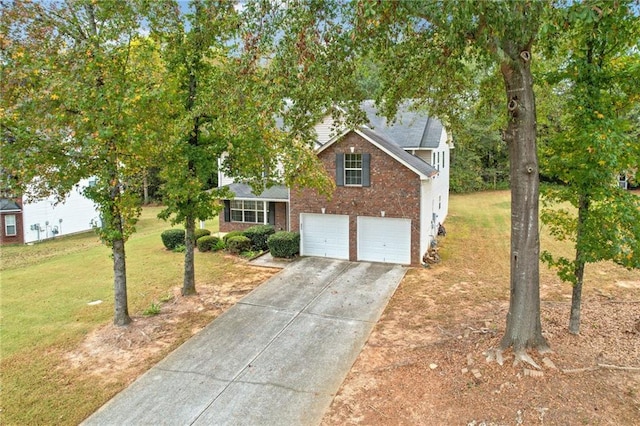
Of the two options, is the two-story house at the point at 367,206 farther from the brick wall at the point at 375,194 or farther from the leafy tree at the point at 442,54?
the leafy tree at the point at 442,54

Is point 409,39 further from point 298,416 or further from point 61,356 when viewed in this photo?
point 61,356

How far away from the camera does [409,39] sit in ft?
28.5

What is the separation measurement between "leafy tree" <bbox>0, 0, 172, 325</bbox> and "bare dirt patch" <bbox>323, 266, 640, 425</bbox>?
6.49 metres

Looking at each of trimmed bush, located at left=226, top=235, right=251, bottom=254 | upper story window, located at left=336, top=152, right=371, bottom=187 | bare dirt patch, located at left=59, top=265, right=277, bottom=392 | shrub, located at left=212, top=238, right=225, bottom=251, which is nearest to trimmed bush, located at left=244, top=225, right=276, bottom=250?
trimmed bush, located at left=226, top=235, right=251, bottom=254

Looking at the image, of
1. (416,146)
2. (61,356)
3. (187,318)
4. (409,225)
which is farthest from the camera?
(416,146)

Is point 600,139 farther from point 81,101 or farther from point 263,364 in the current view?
point 81,101

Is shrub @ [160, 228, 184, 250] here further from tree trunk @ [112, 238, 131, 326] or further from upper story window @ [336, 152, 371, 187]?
tree trunk @ [112, 238, 131, 326]

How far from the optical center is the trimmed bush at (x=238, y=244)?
58.7 ft

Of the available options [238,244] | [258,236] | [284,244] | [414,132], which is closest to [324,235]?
[284,244]

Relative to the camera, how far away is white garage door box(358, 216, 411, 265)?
15.9 m

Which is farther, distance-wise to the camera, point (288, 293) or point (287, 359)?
point (288, 293)

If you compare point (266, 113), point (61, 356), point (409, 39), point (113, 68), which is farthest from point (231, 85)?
point (61, 356)

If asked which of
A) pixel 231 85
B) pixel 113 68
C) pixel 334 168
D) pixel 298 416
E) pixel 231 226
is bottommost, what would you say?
pixel 298 416

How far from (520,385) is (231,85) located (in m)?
7.39
